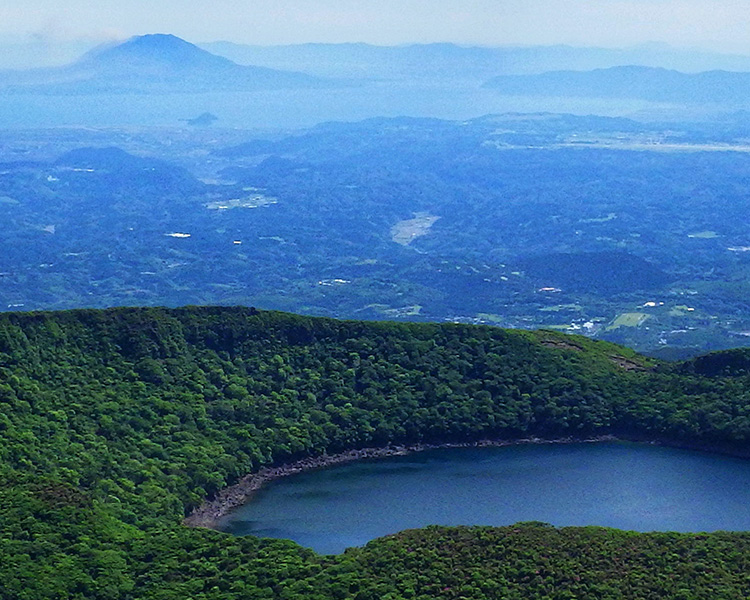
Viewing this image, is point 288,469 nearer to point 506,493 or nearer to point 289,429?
point 289,429

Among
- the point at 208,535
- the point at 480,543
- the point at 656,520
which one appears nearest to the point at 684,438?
the point at 656,520

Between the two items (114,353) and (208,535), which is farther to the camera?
(114,353)

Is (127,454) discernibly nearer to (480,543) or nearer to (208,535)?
(208,535)

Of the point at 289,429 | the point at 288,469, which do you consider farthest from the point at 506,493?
the point at 289,429

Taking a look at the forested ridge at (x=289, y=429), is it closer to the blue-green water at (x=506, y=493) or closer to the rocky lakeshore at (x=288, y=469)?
the rocky lakeshore at (x=288, y=469)

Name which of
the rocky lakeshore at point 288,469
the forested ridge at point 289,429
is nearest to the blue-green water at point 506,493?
the rocky lakeshore at point 288,469
